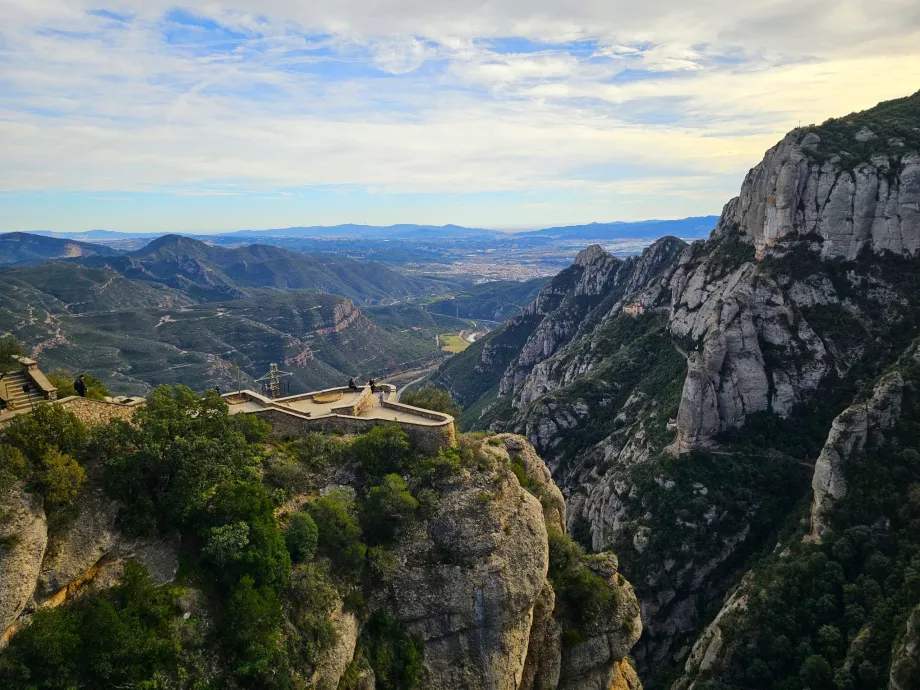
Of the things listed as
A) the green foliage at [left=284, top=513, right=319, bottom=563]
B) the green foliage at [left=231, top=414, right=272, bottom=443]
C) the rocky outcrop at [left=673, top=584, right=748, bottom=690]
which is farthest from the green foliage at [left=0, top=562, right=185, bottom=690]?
the rocky outcrop at [left=673, top=584, right=748, bottom=690]

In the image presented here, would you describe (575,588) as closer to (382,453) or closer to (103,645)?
(382,453)

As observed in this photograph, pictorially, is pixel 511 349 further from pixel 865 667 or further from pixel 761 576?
pixel 865 667

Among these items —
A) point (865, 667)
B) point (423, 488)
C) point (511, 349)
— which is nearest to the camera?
point (423, 488)

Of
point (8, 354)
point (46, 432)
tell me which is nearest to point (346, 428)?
point (46, 432)

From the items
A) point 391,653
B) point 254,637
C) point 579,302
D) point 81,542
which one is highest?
point 579,302

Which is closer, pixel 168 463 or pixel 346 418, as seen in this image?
pixel 168 463

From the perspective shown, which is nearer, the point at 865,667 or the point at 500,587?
the point at 500,587

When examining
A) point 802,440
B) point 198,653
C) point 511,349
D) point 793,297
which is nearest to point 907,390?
point 802,440
